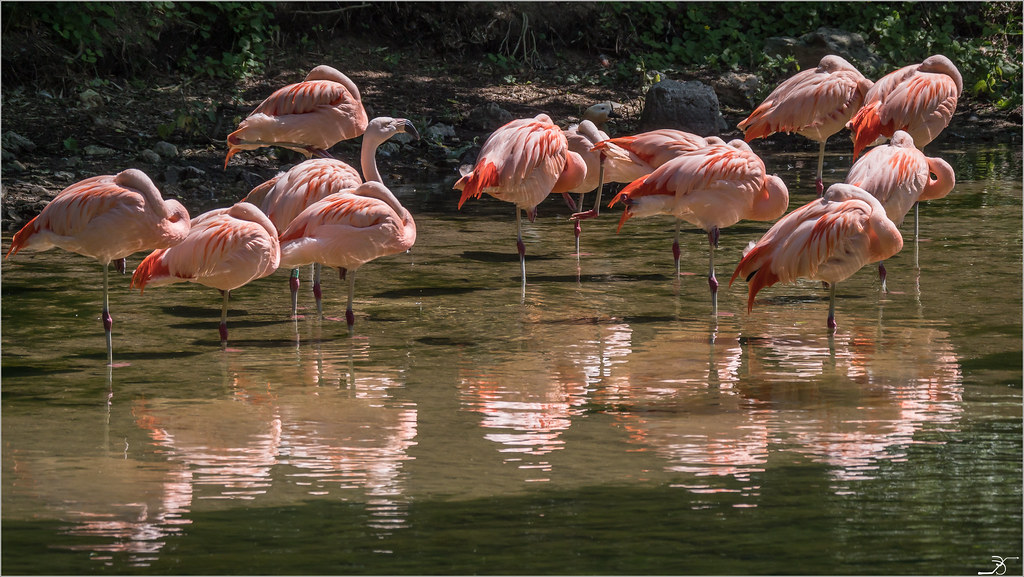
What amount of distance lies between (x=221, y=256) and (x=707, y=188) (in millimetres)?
2428

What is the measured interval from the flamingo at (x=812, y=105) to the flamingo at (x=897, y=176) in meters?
1.63

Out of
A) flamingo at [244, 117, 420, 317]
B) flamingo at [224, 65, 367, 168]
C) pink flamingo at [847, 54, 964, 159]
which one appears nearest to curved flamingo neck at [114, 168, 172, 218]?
flamingo at [244, 117, 420, 317]

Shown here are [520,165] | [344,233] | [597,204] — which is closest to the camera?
[344,233]

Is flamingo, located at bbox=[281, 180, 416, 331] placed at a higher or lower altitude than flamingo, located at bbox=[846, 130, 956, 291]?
lower

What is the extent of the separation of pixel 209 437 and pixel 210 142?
700 cm

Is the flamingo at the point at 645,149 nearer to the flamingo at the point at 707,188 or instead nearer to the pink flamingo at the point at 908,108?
the flamingo at the point at 707,188

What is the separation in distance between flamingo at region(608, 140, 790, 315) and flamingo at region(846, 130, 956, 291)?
45 cm

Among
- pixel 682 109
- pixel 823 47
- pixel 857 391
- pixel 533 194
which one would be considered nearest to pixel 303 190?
pixel 533 194

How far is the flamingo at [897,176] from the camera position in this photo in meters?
6.16

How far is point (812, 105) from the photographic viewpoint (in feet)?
27.0

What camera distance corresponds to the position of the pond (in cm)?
319

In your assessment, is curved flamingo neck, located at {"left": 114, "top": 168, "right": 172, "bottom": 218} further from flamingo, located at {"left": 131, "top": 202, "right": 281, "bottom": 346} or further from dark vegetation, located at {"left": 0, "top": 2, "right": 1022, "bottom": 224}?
dark vegetation, located at {"left": 0, "top": 2, "right": 1022, "bottom": 224}

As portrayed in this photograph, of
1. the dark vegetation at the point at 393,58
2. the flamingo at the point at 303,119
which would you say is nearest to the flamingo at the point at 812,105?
the flamingo at the point at 303,119

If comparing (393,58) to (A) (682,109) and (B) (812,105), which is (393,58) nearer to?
(A) (682,109)
